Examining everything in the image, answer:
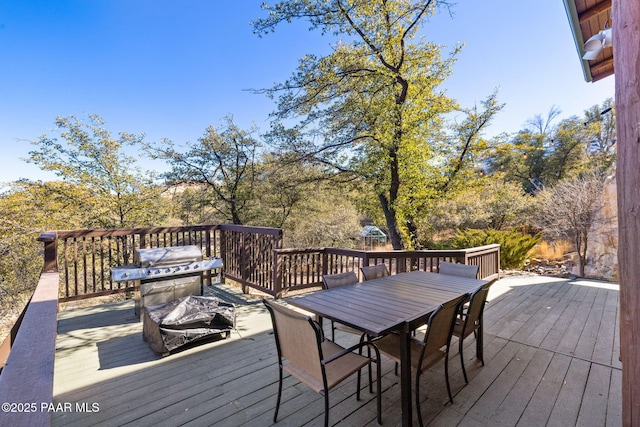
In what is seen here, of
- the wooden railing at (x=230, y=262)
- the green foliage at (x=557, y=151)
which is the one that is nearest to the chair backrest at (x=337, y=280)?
the wooden railing at (x=230, y=262)

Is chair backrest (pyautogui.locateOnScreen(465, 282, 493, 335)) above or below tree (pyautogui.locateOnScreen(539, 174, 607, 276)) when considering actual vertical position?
below

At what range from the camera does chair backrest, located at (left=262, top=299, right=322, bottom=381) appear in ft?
5.32

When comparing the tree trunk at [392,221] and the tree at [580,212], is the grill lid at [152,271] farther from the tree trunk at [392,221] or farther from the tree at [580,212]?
the tree at [580,212]

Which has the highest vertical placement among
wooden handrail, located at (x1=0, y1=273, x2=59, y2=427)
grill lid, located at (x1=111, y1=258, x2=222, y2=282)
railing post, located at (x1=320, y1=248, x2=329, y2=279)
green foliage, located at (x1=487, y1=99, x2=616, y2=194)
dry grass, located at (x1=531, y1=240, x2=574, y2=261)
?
green foliage, located at (x1=487, y1=99, x2=616, y2=194)

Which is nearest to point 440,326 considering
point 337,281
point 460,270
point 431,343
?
point 431,343

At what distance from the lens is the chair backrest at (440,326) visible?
70.8 inches

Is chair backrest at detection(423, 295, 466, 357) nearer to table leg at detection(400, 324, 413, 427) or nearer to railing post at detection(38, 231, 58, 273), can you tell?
table leg at detection(400, 324, 413, 427)

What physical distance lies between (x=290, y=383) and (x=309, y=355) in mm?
871

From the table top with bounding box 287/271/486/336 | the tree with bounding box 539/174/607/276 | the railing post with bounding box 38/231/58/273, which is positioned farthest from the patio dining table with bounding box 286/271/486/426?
the tree with bounding box 539/174/607/276

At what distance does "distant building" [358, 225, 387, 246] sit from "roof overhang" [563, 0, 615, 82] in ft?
34.3

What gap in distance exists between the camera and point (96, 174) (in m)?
8.16

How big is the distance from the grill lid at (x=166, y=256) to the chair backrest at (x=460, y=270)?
3.18 metres

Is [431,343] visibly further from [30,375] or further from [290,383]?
[30,375]

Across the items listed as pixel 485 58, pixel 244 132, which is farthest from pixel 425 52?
pixel 244 132
